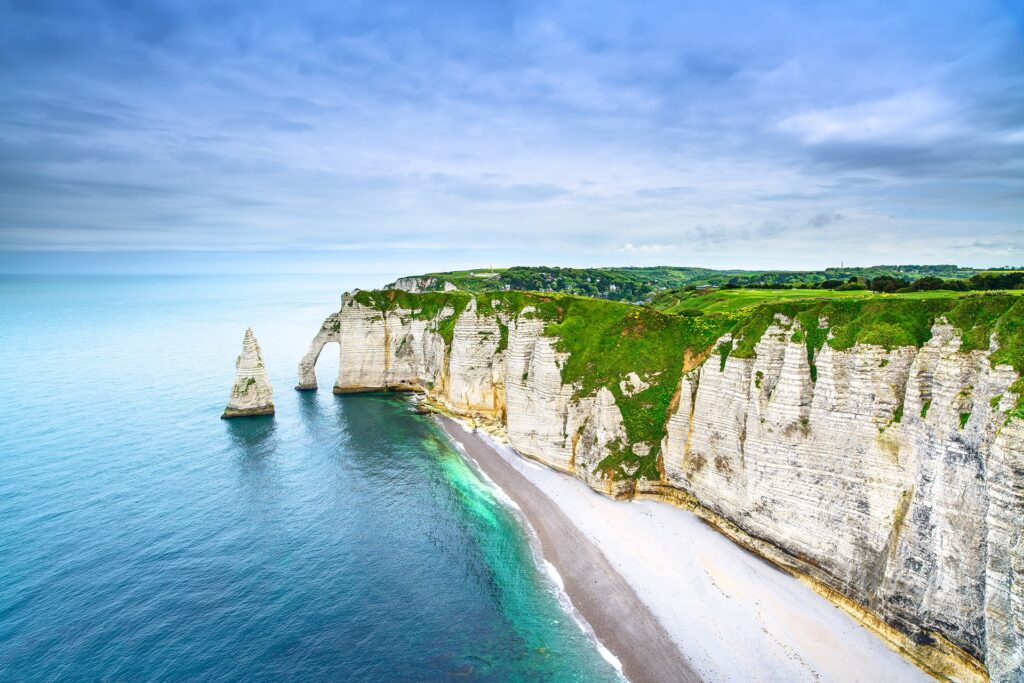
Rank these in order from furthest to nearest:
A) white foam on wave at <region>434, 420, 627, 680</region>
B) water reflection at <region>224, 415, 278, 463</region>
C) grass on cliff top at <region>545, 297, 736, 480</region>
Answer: water reflection at <region>224, 415, 278, 463</region>, grass on cliff top at <region>545, 297, 736, 480</region>, white foam on wave at <region>434, 420, 627, 680</region>

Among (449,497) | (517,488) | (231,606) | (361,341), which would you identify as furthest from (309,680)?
(361,341)

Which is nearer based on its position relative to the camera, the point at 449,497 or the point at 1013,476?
the point at 1013,476

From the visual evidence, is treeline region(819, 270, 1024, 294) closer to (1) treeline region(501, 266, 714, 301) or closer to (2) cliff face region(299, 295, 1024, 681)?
(2) cliff face region(299, 295, 1024, 681)

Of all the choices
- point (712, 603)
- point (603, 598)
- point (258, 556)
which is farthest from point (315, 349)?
point (712, 603)

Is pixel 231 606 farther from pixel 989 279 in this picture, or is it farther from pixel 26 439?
pixel 989 279

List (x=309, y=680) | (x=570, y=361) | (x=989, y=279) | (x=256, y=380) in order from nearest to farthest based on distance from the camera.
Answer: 1. (x=309, y=680)
2. (x=989, y=279)
3. (x=570, y=361)
4. (x=256, y=380)

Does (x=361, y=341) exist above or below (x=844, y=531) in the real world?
above

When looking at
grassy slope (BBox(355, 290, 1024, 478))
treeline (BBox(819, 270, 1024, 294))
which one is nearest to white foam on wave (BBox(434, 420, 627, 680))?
grassy slope (BBox(355, 290, 1024, 478))
